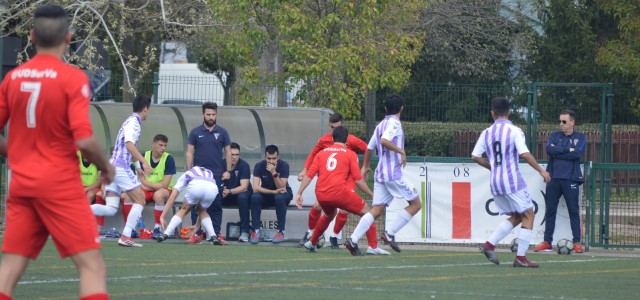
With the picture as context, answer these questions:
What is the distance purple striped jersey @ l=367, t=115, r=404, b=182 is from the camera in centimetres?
1390

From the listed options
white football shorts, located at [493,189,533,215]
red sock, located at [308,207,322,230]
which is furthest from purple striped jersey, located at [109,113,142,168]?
white football shorts, located at [493,189,533,215]

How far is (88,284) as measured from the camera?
646 centimetres

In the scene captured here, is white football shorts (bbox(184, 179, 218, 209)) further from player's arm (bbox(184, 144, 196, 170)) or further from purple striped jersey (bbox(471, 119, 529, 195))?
purple striped jersey (bbox(471, 119, 529, 195))

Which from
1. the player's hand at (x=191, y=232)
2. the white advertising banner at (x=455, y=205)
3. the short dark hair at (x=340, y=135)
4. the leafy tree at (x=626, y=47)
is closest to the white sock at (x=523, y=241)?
the short dark hair at (x=340, y=135)

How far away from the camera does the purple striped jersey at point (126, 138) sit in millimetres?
14797

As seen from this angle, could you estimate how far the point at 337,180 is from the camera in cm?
1390

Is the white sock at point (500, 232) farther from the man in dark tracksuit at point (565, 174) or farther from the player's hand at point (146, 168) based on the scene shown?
the player's hand at point (146, 168)

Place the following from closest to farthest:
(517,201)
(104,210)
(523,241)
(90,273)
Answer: (90,273) < (523,241) < (517,201) < (104,210)

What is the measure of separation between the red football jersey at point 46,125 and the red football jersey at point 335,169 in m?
7.42

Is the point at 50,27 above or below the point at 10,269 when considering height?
above

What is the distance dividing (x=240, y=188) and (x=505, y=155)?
5561 mm

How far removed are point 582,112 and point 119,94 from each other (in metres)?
11.9

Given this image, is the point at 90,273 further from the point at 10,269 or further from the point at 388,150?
the point at 388,150

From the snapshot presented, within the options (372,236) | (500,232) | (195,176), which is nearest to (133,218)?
(195,176)
